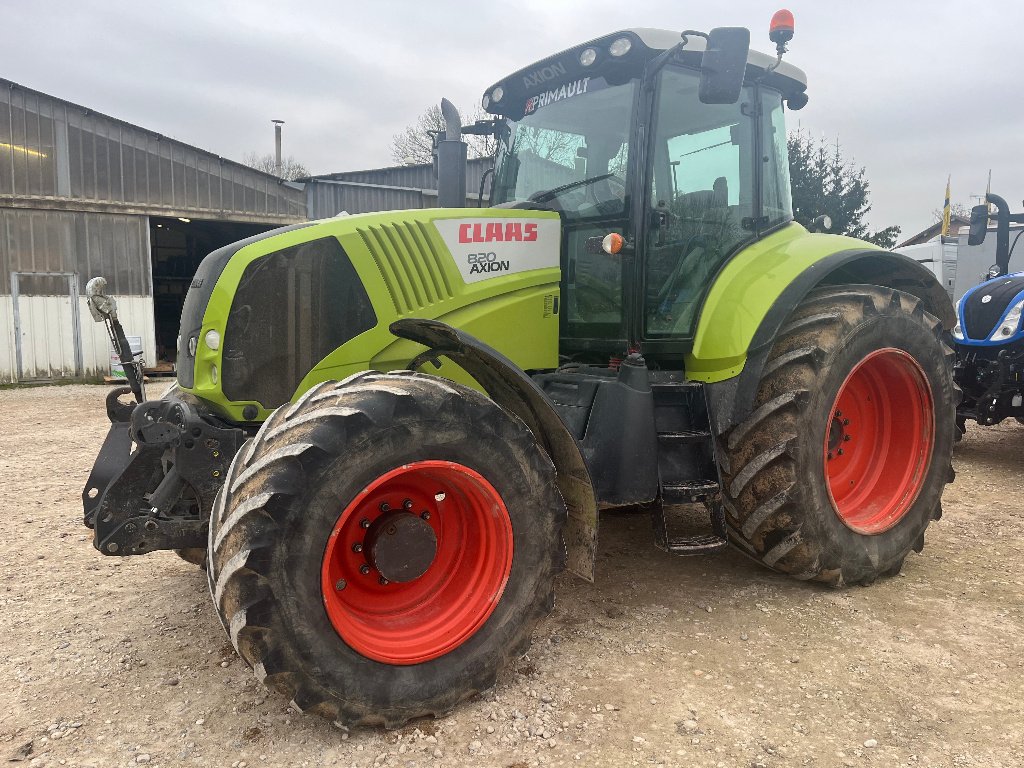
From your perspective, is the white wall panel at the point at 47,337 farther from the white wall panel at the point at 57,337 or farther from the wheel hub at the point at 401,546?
the wheel hub at the point at 401,546

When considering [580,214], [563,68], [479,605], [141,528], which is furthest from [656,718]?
[563,68]

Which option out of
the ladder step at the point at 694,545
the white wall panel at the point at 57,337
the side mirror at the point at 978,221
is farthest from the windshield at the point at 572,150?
the white wall panel at the point at 57,337

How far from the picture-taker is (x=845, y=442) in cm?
409

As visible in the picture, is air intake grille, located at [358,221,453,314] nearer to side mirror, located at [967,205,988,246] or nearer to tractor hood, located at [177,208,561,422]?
tractor hood, located at [177,208,561,422]

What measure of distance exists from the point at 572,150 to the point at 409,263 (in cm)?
119

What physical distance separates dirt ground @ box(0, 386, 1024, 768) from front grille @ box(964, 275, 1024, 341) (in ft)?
9.60

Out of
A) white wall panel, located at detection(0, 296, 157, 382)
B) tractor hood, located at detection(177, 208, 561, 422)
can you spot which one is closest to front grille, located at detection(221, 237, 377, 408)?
tractor hood, located at detection(177, 208, 561, 422)

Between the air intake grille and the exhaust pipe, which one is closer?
the air intake grille

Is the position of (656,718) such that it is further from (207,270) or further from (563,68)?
(563,68)

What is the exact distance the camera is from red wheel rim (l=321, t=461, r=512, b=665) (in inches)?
98.0

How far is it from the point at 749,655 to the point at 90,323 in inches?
583

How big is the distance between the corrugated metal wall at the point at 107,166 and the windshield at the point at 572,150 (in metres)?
12.8

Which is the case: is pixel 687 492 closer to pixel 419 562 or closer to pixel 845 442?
pixel 419 562

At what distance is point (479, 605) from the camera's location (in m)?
2.65
